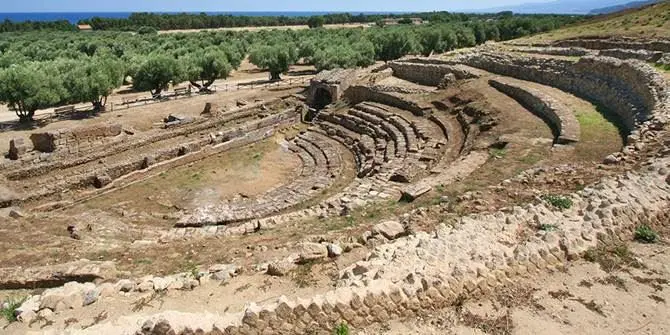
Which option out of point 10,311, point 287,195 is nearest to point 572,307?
point 10,311

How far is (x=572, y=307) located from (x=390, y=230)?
14.3 feet

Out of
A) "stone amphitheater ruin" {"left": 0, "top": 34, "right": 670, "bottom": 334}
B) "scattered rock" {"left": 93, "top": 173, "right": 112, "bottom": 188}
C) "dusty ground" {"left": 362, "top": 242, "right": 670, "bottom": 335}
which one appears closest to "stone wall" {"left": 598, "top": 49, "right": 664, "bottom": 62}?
"stone amphitheater ruin" {"left": 0, "top": 34, "right": 670, "bottom": 334}

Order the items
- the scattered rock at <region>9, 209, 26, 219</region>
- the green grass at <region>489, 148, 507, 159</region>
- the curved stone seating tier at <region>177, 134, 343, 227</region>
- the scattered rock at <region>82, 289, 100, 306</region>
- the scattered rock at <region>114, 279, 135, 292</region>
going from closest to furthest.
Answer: the scattered rock at <region>82, 289, 100, 306</region>, the scattered rock at <region>114, 279, 135, 292</region>, the scattered rock at <region>9, 209, 26, 219</region>, the curved stone seating tier at <region>177, 134, 343, 227</region>, the green grass at <region>489, 148, 507, 159</region>

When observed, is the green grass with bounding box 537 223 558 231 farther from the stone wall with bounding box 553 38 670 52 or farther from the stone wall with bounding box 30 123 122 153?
the stone wall with bounding box 553 38 670 52

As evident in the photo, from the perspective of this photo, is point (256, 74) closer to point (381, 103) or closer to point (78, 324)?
point (381, 103)

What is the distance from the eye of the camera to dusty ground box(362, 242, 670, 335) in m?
7.17

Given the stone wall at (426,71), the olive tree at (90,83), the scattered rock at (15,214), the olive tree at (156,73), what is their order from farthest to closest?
the olive tree at (156,73)
the olive tree at (90,83)
the stone wall at (426,71)
the scattered rock at (15,214)

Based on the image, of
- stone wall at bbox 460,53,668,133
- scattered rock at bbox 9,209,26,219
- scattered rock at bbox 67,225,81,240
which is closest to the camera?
scattered rock at bbox 67,225,81,240

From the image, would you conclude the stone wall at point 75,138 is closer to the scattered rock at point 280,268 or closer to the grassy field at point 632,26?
the scattered rock at point 280,268

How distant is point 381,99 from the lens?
1264 inches

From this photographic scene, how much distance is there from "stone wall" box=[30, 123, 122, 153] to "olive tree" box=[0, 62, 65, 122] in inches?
319

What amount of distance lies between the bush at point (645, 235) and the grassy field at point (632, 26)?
100 ft

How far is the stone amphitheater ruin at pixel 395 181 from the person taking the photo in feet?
26.1

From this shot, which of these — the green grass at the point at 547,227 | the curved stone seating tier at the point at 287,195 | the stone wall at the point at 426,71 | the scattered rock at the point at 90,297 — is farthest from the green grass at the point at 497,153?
the stone wall at the point at 426,71
